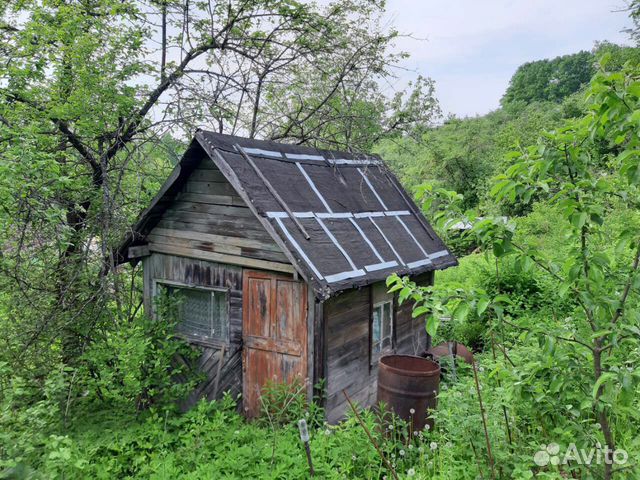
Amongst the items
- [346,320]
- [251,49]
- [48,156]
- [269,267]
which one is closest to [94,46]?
[48,156]

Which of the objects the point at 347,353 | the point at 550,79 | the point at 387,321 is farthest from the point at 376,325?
the point at 550,79

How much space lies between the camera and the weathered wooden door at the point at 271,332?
624 cm

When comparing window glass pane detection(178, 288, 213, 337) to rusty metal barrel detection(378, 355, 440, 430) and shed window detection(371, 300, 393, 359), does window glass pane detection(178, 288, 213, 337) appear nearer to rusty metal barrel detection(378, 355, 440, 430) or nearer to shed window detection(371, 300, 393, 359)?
shed window detection(371, 300, 393, 359)

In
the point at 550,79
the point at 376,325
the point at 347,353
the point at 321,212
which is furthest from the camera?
the point at 550,79

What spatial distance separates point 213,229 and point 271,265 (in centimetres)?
131

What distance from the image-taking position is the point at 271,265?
6340mm

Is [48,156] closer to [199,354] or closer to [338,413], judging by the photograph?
[199,354]

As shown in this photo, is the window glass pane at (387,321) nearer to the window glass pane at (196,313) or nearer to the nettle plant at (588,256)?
the window glass pane at (196,313)

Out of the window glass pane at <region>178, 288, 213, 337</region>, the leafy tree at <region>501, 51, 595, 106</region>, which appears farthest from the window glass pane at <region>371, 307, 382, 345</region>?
the leafy tree at <region>501, 51, 595, 106</region>

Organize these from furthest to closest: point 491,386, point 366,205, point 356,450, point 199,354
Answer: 1. point 366,205
2. point 199,354
3. point 491,386
4. point 356,450

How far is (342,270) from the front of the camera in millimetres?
6004

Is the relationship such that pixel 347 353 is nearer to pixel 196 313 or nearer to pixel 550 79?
pixel 196 313

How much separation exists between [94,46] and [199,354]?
16.9 feet

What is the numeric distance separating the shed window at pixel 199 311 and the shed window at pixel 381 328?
8.28 feet
